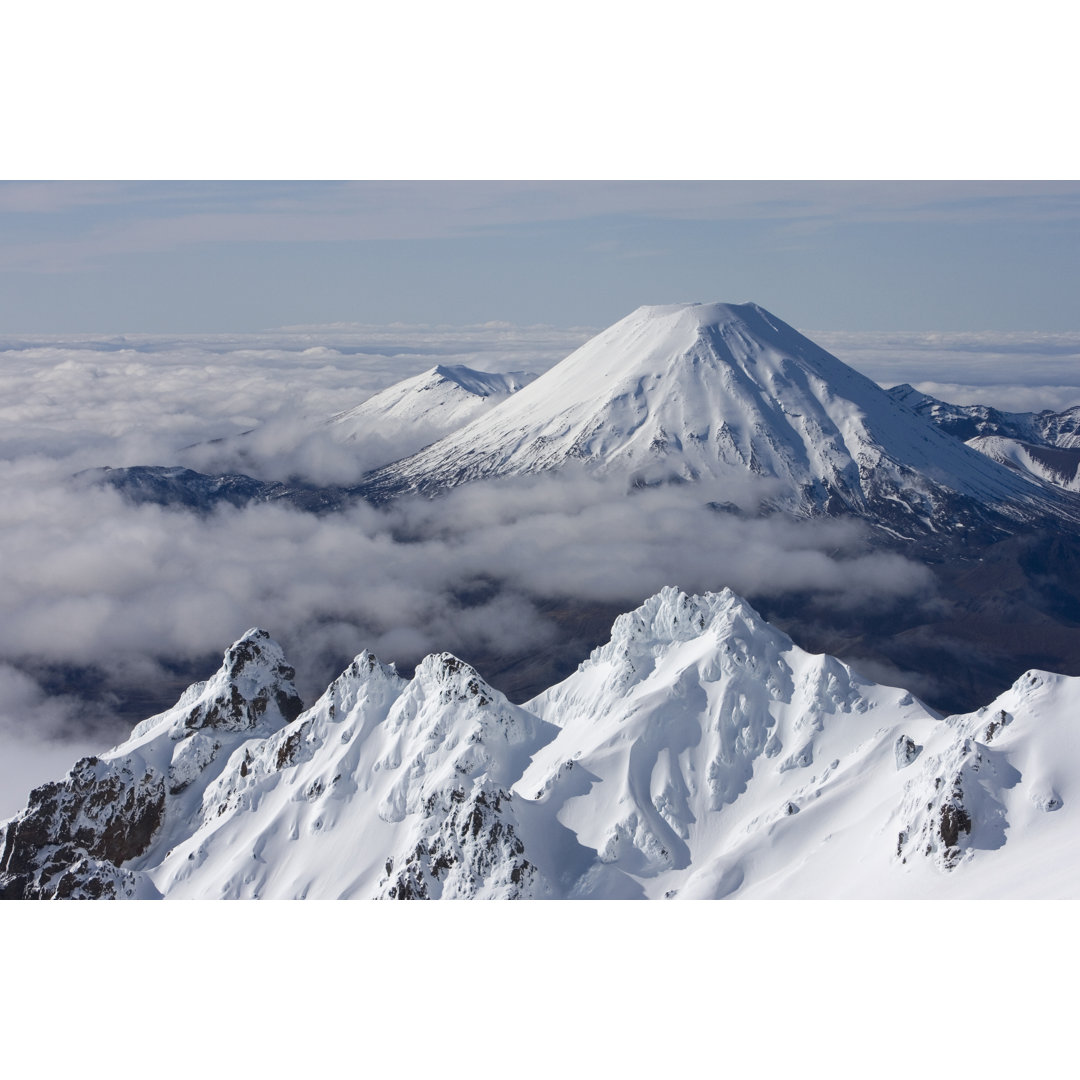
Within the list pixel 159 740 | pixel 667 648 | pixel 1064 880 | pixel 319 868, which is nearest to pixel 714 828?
pixel 667 648

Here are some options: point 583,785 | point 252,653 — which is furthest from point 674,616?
point 252,653

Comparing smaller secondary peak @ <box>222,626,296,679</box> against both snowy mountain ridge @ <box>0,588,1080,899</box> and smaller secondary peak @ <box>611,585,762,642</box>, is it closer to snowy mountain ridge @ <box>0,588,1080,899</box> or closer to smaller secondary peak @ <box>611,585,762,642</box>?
snowy mountain ridge @ <box>0,588,1080,899</box>

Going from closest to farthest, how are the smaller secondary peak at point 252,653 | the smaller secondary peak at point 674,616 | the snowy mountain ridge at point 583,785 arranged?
the snowy mountain ridge at point 583,785 → the smaller secondary peak at point 674,616 → the smaller secondary peak at point 252,653

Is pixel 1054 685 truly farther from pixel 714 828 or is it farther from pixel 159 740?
pixel 159 740

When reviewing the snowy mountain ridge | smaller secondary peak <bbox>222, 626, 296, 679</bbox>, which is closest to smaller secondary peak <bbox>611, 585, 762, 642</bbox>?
the snowy mountain ridge

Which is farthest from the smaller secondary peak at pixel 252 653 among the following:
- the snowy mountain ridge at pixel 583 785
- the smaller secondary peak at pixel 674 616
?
the smaller secondary peak at pixel 674 616

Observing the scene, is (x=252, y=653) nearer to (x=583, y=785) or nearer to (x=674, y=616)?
(x=583, y=785)

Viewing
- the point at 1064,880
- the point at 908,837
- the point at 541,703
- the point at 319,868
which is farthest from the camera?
the point at 541,703

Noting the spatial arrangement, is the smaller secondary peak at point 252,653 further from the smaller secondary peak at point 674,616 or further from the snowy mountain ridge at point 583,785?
the smaller secondary peak at point 674,616
